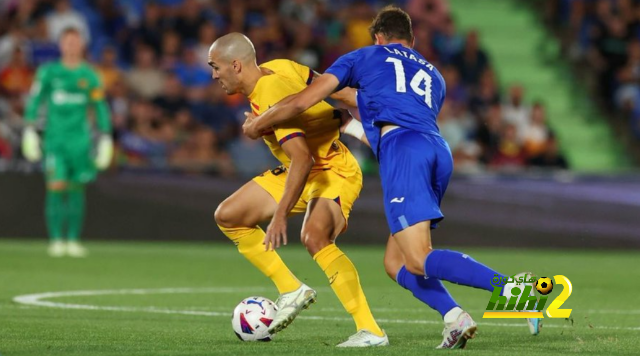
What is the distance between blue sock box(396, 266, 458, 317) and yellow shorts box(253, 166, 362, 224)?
61cm

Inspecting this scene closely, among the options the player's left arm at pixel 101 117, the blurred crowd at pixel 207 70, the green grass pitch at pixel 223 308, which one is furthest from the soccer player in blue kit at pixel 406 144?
the blurred crowd at pixel 207 70

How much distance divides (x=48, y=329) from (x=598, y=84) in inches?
560

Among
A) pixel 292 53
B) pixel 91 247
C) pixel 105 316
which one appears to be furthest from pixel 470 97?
pixel 105 316

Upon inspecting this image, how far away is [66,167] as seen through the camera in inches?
557

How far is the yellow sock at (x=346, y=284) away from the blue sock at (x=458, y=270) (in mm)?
611

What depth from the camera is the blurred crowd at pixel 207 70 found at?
16016 mm

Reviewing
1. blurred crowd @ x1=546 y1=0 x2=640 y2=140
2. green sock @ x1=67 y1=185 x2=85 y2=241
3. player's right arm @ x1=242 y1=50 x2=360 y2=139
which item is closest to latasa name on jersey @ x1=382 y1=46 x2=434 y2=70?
player's right arm @ x1=242 y1=50 x2=360 y2=139

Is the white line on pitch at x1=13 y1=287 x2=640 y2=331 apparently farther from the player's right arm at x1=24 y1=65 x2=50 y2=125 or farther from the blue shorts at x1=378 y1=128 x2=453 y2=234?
the player's right arm at x1=24 y1=65 x2=50 y2=125

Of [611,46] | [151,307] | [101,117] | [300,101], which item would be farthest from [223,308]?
[611,46]

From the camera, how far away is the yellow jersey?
6.73 m

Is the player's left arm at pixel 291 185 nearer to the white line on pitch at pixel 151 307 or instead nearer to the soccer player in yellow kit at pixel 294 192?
the soccer player in yellow kit at pixel 294 192

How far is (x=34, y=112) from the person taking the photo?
548 inches

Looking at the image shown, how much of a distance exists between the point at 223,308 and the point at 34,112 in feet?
20.3

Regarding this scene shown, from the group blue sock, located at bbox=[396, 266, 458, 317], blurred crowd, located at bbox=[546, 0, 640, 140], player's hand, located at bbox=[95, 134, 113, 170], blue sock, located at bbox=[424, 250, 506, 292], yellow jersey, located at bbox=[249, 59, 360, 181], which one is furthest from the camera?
blurred crowd, located at bbox=[546, 0, 640, 140]
